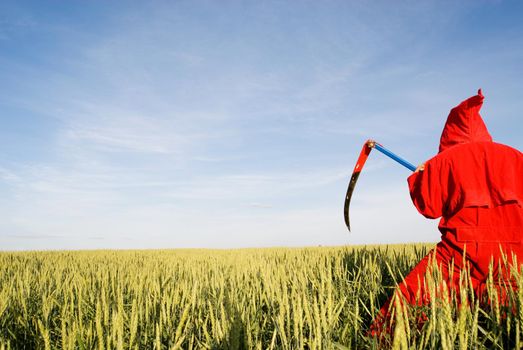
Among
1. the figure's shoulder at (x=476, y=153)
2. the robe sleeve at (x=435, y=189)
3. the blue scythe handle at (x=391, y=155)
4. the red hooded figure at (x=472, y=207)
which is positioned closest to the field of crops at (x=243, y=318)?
the red hooded figure at (x=472, y=207)

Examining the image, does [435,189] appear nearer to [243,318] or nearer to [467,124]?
[467,124]

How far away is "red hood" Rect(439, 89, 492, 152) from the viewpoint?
3.14 m

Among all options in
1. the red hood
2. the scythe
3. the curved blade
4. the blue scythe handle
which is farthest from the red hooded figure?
the curved blade

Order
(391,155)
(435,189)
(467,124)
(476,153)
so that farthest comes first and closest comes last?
1. (391,155)
2. (467,124)
3. (435,189)
4. (476,153)

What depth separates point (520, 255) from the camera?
261 cm

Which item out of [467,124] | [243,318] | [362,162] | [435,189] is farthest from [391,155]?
[243,318]

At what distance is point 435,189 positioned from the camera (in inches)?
116

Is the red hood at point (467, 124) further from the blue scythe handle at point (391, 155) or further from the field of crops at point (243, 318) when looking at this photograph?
the field of crops at point (243, 318)

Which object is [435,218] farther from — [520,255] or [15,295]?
[15,295]

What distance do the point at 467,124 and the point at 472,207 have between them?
33.0 inches

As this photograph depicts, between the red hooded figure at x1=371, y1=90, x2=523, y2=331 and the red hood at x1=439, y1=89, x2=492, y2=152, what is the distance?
11 cm

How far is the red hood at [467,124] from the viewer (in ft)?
10.3

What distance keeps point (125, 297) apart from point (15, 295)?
1.06m

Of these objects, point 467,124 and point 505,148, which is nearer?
point 505,148
